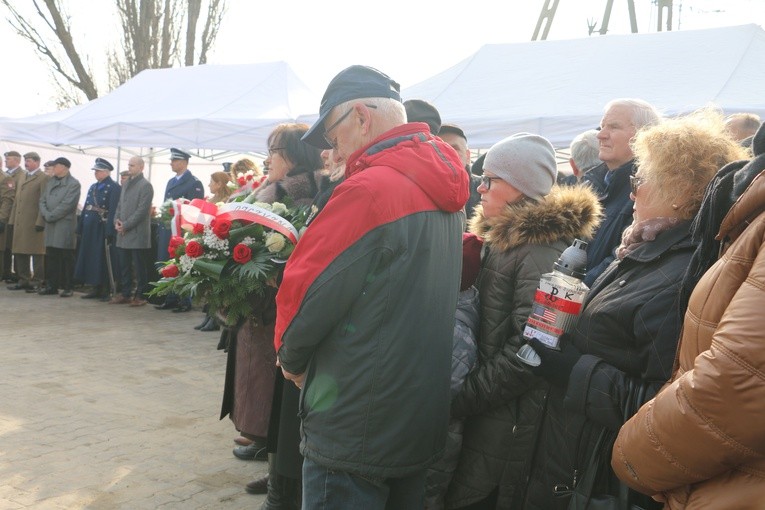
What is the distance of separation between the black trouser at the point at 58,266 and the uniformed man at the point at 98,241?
445mm

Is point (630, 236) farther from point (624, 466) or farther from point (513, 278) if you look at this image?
point (624, 466)

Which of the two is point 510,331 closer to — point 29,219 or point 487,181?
point 487,181

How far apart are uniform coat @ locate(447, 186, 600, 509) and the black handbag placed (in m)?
0.50

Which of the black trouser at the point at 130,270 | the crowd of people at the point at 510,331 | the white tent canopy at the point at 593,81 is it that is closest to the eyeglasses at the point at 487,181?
the crowd of people at the point at 510,331

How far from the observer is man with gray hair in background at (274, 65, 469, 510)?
2.11m

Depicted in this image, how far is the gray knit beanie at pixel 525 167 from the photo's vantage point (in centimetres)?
292

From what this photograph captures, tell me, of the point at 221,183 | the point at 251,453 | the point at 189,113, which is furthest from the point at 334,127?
the point at 189,113

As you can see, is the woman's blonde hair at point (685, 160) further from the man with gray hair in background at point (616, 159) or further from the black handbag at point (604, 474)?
the man with gray hair in background at point (616, 159)

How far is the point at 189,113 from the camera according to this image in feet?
36.9

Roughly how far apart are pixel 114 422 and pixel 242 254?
2641 millimetres

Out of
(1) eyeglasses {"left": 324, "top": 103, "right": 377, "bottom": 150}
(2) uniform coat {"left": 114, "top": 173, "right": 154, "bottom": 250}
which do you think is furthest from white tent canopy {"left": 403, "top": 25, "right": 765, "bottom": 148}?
(1) eyeglasses {"left": 324, "top": 103, "right": 377, "bottom": 150}

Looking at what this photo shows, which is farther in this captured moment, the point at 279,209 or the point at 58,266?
the point at 58,266

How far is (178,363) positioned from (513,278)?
524cm

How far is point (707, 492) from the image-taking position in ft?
5.14
